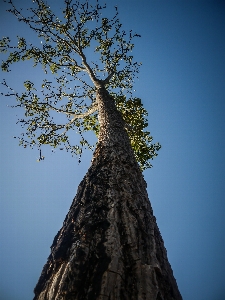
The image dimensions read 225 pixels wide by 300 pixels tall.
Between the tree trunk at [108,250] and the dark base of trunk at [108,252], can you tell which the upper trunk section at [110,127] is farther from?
the dark base of trunk at [108,252]

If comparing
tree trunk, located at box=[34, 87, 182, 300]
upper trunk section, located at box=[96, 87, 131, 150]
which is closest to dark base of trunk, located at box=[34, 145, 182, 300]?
tree trunk, located at box=[34, 87, 182, 300]

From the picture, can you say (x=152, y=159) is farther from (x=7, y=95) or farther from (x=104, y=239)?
(x=104, y=239)

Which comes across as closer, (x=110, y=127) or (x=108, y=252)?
(x=108, y=252)

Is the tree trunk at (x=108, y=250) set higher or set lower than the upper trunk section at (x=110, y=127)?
lower

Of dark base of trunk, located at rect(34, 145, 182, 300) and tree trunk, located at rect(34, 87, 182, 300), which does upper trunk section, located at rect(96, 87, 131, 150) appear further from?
dark base of trunk, located at rect(34, 145, 182, 300)

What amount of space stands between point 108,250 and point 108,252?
2cm

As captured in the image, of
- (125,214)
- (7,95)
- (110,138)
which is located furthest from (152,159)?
(125,214)

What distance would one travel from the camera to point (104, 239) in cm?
202

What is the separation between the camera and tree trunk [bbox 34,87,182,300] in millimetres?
1681

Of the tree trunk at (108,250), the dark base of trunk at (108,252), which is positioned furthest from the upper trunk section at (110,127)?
the dark base of trunk at (108,252)

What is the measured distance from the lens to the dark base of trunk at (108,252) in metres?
1.68

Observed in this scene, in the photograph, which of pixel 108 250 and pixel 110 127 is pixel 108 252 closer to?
pixel 108 250

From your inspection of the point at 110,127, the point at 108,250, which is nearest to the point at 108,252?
the point at 108,250

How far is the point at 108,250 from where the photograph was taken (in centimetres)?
191
